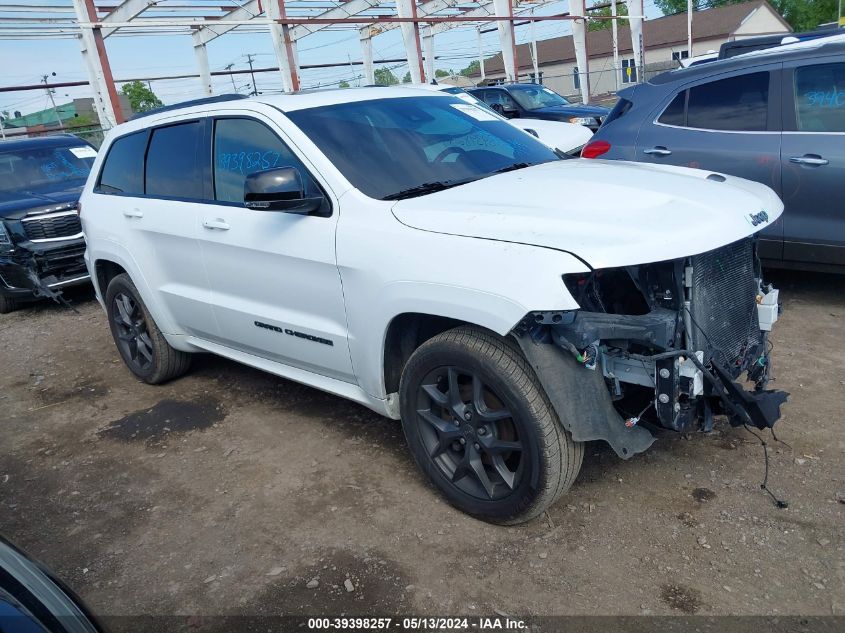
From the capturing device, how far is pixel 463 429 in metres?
3.20

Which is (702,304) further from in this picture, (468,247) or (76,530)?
(76,530)

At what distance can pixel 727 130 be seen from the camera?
548 centimetres

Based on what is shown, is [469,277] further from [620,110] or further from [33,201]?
[33,201]

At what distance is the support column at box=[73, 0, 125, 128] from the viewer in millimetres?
14820

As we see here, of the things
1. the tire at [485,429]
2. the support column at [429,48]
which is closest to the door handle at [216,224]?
the tire at [485,429]

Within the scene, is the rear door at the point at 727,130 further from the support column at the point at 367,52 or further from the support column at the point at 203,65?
the support column at the point at 367,52

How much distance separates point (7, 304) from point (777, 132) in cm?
821

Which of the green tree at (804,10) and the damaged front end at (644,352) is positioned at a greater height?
the green tree at (804,10)

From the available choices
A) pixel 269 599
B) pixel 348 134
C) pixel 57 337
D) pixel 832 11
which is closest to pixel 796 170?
pixel 348 134

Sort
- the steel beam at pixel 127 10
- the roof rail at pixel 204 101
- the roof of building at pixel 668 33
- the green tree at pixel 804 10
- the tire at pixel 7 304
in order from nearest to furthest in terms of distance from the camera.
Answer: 1. the roof rail at pixel 204 101
2. the tire at pixel 7 304
3. the steel beam at pixel 127 10
4. the roof of building at pixel 668 33
5. the green tree at pixel 804 10

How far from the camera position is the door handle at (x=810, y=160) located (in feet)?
16.3

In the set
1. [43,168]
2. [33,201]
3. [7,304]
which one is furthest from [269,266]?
[43,168]

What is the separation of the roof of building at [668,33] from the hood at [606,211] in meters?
48.8

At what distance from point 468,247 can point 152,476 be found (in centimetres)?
240
